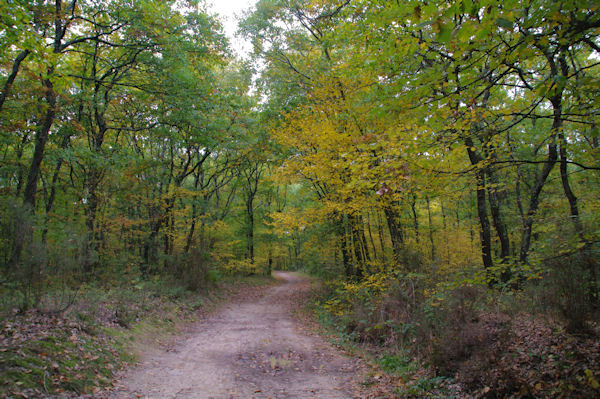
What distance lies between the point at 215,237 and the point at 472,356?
14864 mm

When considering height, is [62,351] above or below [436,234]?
below

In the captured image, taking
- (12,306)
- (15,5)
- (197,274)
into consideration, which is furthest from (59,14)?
(197,274)

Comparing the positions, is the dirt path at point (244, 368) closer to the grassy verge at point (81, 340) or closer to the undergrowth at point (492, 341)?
the grassy verge at point (81, 340)

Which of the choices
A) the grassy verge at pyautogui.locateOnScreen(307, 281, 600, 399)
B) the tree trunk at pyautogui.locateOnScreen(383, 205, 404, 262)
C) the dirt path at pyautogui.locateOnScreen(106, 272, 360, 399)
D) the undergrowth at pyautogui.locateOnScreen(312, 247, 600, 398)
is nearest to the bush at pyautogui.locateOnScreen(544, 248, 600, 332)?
the undergrowth at pyautogui.locateOnScreen(312, 247, 600, 398)

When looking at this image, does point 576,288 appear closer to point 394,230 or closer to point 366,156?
point 366,156

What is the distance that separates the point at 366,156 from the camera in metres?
4.32

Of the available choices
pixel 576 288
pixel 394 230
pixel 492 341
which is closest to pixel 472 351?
pixel 492 341

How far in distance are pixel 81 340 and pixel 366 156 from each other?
5.71 metres

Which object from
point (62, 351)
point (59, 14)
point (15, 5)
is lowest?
point (62, 351)

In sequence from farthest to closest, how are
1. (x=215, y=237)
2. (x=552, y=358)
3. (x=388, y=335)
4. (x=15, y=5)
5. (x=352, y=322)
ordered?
1. (x=215, y=237)
2. (x=352, y=322)
3. (x=388, y=335)
4. (x=15, y=5)
5. (x=552, y=358)

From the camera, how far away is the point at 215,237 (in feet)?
56.7

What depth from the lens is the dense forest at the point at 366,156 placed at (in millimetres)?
3656

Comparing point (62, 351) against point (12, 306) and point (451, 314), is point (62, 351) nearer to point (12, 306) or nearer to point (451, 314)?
point (12, 306)

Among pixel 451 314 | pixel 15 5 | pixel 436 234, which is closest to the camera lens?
pixel 15 5
